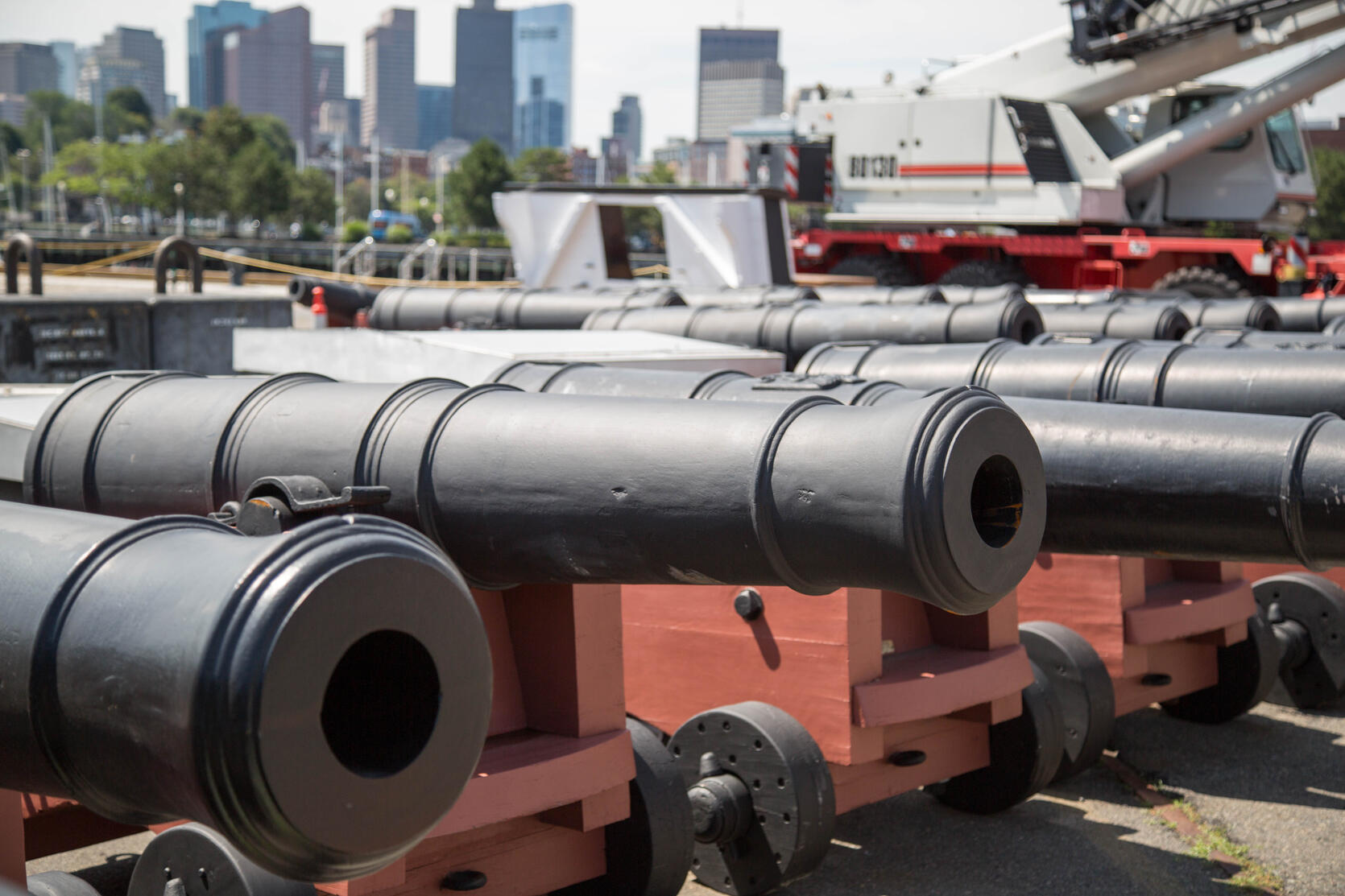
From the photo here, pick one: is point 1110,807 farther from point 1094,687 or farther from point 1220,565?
point 1220,565

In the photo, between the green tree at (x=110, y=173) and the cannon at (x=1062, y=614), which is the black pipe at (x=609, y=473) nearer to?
the cannon at (x=1062, y=614)

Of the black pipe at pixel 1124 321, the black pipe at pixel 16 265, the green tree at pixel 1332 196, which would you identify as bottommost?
the black pipe at pixel 1124 321

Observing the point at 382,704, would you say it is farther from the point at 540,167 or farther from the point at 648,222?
the point at 648,222

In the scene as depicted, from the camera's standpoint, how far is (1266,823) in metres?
4.91

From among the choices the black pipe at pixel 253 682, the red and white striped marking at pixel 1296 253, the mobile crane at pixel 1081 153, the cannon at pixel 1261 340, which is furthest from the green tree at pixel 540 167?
the black pipe at pixel 253 682

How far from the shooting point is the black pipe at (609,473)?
253 centimetres

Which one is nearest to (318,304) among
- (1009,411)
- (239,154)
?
(1009,411)

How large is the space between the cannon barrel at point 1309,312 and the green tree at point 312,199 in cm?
6693

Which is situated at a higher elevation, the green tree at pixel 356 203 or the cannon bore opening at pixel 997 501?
the green tree at pixel 356 203

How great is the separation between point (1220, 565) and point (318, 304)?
8.54 meters

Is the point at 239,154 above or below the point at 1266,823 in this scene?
above

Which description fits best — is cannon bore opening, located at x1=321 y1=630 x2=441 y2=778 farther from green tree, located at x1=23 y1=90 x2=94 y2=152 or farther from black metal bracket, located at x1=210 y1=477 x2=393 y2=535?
green tree, located at x1=23 y1=90 x2=94 y2=152

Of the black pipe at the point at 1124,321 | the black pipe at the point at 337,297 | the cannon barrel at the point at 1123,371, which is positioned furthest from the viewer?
the black pipe at the point at 337,297

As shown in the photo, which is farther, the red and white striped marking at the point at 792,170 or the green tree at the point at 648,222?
the green tree at the point at 648,222
